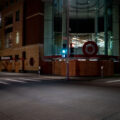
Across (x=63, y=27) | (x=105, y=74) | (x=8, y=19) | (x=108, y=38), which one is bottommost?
(x=105, y=74)

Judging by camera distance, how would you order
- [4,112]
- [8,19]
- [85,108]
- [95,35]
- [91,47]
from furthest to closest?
1. [8,19]
2. [95,35]
3. [91,47]
4. [85,108]
5. [4,112]

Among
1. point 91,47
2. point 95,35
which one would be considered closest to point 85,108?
point 91,47

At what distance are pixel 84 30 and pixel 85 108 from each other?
25.0m

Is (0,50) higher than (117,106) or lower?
higher

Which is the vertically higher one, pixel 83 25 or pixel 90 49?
pixel 83 25

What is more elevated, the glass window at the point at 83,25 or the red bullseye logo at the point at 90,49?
the glass window at the point at 83,25

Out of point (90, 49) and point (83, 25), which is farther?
point (83, 25)

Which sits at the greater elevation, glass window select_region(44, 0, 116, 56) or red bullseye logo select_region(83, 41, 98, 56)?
glass window select_region(44, 0, 116, 56)

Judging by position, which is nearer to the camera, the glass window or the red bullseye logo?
the red bullseye logo

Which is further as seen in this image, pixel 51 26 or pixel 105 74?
pixel 51 26

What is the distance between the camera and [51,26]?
32062mm

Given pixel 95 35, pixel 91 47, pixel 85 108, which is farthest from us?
pixel 95 35

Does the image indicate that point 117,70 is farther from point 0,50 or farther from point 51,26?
point 0,50

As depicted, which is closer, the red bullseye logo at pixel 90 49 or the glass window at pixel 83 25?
the red bullseye logo at pixel 90 49
